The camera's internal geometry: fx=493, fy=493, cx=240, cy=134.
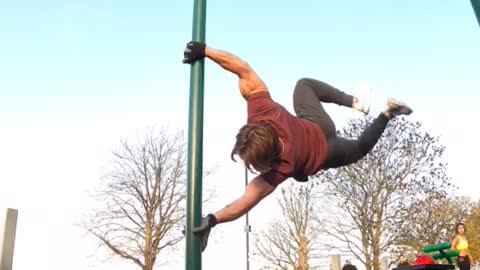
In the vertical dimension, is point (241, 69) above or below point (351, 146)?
above

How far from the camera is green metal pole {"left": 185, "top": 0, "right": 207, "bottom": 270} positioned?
305cm

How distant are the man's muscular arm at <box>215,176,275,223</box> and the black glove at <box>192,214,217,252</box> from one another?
0.17ft

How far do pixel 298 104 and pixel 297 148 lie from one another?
0.57 m

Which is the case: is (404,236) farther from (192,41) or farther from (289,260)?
(192,41)

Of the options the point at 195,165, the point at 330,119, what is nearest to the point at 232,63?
the point at 195,165

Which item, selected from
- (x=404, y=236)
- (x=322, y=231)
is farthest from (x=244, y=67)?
(x=322, y=231)

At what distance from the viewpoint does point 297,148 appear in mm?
3494

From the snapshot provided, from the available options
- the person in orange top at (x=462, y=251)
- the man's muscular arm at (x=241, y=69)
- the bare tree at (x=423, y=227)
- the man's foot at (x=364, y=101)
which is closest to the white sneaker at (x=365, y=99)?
the man's foot at (x=364, y=101)

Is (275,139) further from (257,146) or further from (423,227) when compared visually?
(423,227)

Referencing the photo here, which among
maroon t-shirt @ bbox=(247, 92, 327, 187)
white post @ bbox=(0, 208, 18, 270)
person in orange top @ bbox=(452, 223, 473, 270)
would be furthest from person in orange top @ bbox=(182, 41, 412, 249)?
person in orange top @ bbox=(452, 223, 473, 270)

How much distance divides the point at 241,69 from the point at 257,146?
0.63 m

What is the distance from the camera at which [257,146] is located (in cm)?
325

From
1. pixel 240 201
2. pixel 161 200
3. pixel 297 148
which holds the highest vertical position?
pixel 161 200

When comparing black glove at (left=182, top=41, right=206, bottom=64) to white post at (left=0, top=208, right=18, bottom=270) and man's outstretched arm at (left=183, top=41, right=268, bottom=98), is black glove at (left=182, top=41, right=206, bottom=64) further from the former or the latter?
white post at (left=0, top=208, right=18, bottom=270)
